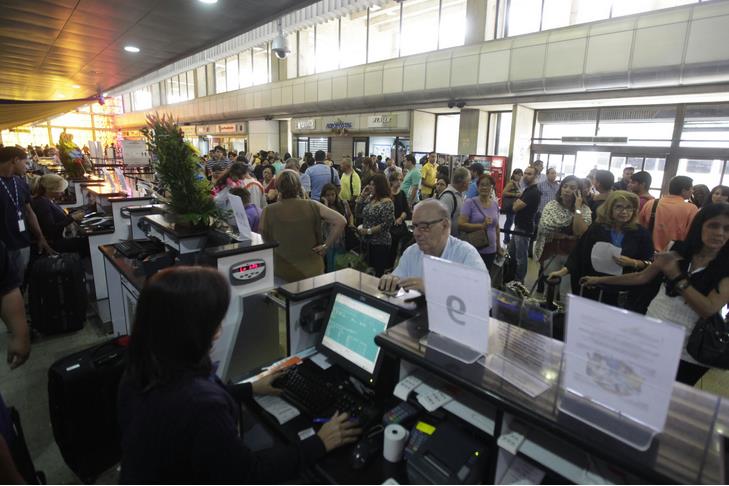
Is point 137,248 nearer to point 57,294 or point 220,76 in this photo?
point 57,294

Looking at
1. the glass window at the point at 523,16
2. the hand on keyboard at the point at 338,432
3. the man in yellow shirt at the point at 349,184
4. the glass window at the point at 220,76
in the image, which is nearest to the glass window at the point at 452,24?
the glass window at the point at 523,16

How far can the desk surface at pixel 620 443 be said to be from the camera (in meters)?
0.76

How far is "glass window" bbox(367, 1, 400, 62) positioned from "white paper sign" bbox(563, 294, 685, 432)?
1196 cm

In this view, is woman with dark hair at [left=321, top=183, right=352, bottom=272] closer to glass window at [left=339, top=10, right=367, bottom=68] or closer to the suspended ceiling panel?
the suspended ceiling panel

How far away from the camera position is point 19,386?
2.87m

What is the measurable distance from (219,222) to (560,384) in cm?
252

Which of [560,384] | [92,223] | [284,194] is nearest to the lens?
[560,384]

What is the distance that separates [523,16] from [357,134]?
5.95 metres

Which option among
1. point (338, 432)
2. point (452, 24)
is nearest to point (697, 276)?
point (338, 432)

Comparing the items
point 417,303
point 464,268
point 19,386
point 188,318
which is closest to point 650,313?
point 417,303

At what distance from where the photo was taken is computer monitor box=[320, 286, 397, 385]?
1477 millimetres

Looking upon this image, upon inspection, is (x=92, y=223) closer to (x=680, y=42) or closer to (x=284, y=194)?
(x=284, y=194)

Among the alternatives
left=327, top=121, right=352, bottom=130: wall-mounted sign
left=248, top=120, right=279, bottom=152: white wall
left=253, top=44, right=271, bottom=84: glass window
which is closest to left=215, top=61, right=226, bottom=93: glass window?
left=253, top=44, right=271, bottom=84: glass window

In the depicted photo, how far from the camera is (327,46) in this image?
1294cm
